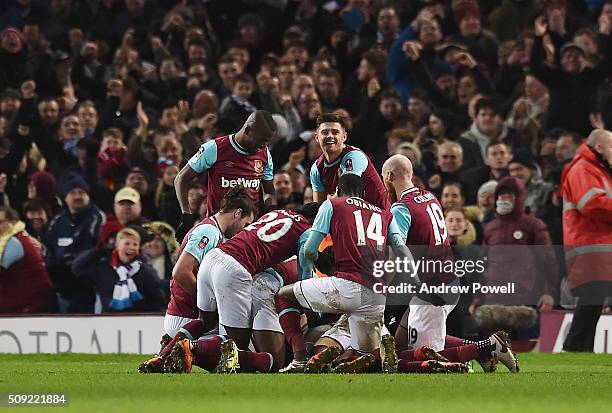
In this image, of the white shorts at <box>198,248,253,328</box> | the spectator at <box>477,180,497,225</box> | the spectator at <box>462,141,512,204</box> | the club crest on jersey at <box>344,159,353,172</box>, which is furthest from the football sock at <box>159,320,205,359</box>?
the spectator at <box>462,141,512,204</box>

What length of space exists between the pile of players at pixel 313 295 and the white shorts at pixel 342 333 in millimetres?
11

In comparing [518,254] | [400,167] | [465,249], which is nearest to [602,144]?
[518,254]

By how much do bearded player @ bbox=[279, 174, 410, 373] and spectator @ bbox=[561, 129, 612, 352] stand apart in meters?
3.93

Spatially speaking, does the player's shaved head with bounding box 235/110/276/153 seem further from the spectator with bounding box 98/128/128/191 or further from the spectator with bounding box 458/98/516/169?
the spectator with bounding box 98/128/128/191

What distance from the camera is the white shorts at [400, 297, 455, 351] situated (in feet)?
42.4

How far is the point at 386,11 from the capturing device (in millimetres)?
21938

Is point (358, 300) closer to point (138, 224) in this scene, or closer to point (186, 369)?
point (186, 369)

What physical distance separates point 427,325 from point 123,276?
17.6 ft

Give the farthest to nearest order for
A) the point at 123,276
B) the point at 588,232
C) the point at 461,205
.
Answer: the point at 461,205, the point at 123,276, the point at 588,232

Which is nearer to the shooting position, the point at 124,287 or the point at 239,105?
the point at 124,287

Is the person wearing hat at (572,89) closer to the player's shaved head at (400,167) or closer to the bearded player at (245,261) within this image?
the player's shaved head at (400,167)

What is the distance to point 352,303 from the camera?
12.6m

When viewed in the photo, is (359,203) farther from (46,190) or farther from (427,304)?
(46,190)

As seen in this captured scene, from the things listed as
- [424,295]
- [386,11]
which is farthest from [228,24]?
[424,295]
